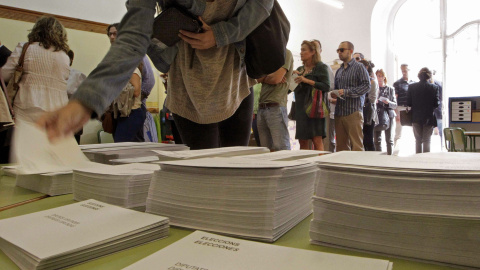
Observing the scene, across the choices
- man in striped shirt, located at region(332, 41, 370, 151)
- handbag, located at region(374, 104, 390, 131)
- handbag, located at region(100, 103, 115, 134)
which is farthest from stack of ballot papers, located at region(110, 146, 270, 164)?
handbag, located at region(374, 104, 390, 131)

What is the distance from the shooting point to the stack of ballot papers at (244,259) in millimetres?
334

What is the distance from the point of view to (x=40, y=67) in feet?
8.08

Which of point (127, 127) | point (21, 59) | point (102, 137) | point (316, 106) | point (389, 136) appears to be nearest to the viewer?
point (21, 59)

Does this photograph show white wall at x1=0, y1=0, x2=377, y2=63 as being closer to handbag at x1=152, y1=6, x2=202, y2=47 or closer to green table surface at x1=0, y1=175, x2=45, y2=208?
handbag at x1=152, y1=6, x2=202, y2=47

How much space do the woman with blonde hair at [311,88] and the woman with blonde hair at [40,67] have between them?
195 centimetres

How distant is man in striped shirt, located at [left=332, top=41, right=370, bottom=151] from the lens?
3.64 metres

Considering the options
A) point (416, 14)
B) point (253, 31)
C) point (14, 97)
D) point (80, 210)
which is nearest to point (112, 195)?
point (80, 210)

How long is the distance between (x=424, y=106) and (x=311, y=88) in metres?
2.82

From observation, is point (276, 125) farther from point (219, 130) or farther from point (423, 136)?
point (423, 136)

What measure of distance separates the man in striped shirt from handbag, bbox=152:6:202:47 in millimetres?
2897

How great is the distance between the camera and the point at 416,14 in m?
7.62

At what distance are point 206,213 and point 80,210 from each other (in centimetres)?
21

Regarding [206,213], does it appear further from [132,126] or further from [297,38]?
[297,38]

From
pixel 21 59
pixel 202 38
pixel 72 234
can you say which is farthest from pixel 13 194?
pixel 21 59
